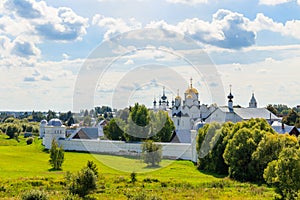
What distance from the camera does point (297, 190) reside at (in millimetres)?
27078

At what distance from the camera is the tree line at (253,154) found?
2716 cm

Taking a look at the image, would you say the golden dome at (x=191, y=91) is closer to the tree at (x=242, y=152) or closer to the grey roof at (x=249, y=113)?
the grey roof at (x=249, y=113)

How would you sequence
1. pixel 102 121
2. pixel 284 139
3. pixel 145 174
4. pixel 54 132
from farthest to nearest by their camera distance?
pixel 102 121 → pixel 54 132 → pixel 145 174 → pixel 284 139

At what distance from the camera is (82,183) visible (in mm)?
26844

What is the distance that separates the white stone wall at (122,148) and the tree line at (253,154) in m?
5.03

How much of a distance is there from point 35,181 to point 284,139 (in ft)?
65.2

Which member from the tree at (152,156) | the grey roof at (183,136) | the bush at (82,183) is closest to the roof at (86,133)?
the grey roof at (183,136)

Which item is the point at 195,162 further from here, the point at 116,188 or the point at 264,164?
the point at 116,188

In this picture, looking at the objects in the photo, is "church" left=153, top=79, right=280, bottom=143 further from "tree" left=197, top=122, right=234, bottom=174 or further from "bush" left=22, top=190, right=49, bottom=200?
"bush" left=22, top=190, right=49, bottom=200

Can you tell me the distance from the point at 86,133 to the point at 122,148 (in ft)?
45.0

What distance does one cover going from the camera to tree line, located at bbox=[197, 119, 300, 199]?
27156 mm

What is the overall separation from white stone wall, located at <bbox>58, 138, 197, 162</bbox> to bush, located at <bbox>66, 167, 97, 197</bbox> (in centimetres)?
2300

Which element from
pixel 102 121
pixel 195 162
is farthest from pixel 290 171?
pixel 102 121

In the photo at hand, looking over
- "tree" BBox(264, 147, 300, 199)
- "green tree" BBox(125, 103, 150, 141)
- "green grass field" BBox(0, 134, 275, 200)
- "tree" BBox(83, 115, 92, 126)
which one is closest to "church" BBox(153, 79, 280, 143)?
"green tree" BBox(125, 103, 150, 141)
